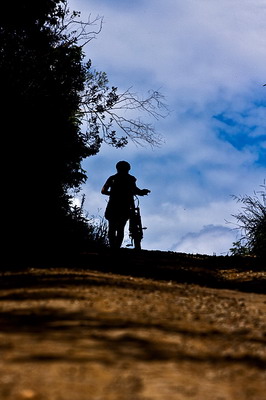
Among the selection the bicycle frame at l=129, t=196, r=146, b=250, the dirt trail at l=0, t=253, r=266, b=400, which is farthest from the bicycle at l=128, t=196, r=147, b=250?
the dirt trail at l=0, t=253, r=266, b=400

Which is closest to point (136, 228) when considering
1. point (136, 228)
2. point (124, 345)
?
point (136, 228)

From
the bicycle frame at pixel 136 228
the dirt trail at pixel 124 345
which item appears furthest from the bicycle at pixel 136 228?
the dirt trail at pixel 124 345

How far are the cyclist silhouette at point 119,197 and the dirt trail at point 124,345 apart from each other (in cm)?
583

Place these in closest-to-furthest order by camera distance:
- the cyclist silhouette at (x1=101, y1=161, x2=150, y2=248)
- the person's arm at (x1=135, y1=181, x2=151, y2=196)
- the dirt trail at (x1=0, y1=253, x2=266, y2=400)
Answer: the dirt trail at (x1=0, y1=253, x2=266, y2=400) → the cyclist silhouette at (x1=101, y1=161, x2=150, y2=248) → the person's arm at (x1=135, y1=181, x2=151, y2=196)

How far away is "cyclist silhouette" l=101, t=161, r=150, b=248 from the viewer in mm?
12953

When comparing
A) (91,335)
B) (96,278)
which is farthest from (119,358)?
(96,278)

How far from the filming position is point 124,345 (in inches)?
165

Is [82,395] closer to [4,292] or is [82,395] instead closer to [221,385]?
[221,385]

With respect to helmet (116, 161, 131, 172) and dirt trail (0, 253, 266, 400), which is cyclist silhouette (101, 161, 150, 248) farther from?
dirt trail (0, 253, 266, 400)

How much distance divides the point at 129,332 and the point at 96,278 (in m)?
3.50

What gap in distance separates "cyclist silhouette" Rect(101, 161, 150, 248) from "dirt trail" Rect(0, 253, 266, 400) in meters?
5.83

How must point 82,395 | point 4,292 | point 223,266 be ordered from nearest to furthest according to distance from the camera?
point 82,395, point 4,292, point 223,266

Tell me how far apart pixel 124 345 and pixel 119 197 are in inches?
348

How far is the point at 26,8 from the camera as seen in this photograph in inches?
665
